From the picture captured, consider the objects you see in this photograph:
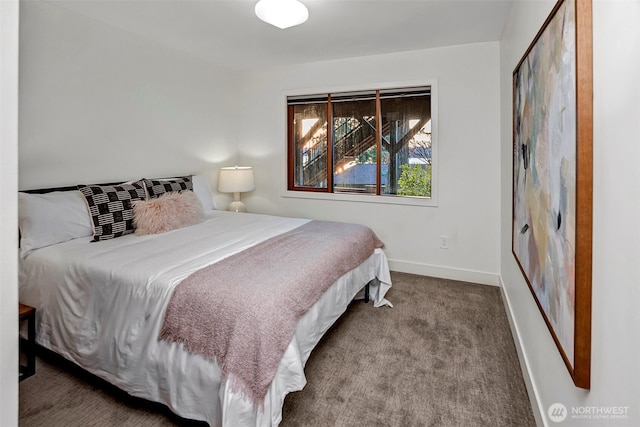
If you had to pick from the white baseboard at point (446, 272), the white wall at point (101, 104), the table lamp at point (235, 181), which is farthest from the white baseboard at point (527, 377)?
the white wall at point (101, 104)

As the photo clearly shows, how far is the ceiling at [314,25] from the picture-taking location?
2641mm

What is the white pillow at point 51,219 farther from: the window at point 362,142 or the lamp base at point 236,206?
the window at point 362,142

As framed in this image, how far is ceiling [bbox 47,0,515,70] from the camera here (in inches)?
104

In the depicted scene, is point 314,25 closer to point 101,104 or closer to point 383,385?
point 101,104

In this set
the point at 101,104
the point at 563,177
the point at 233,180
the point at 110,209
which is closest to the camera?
the point at 563,177

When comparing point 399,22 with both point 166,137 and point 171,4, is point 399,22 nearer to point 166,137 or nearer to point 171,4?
point 171,4

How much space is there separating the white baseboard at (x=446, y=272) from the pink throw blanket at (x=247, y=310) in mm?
1965

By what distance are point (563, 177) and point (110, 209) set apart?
286 centimetres

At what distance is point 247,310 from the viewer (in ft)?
5.02

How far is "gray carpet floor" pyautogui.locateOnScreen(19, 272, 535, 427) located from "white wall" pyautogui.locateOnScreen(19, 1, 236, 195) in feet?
4.99

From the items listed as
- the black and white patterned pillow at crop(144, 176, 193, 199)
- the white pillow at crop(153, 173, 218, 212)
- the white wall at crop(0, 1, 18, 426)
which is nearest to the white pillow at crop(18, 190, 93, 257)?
the black and white patterned pillow at crop(144, 176, 193, 199)

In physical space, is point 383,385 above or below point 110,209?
below

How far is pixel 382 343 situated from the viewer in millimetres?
2434

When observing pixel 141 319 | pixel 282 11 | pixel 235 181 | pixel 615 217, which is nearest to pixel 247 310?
pixel 141 319
